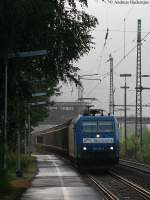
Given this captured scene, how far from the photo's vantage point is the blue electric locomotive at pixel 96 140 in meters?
35.0

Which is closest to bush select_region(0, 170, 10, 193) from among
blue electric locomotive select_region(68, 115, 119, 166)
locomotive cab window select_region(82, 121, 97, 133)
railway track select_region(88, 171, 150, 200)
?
railway track select_region(88, 171, 150, 200)

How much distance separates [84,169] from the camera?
39969 millimetres

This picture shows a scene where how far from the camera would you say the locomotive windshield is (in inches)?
1409

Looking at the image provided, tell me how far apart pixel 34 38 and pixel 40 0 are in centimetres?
253

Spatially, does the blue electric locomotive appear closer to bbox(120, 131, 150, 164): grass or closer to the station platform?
the station platform

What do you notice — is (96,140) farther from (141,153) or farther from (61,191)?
(141,153)

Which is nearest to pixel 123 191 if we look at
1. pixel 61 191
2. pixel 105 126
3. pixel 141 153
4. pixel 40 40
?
pixel 61 191

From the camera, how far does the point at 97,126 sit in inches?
1416

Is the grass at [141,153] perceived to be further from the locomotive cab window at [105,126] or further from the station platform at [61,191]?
the station platform at [61,191]

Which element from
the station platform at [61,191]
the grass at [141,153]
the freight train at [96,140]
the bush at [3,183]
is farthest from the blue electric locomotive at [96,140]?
the grass at [141,153]

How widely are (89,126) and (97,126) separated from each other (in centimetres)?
44

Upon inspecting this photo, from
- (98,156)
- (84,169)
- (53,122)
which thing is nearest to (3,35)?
(98,156)

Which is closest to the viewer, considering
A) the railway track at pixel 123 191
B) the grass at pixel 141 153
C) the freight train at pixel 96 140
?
the railway track at pixel 123 191

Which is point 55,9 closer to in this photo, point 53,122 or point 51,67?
point 51,67
